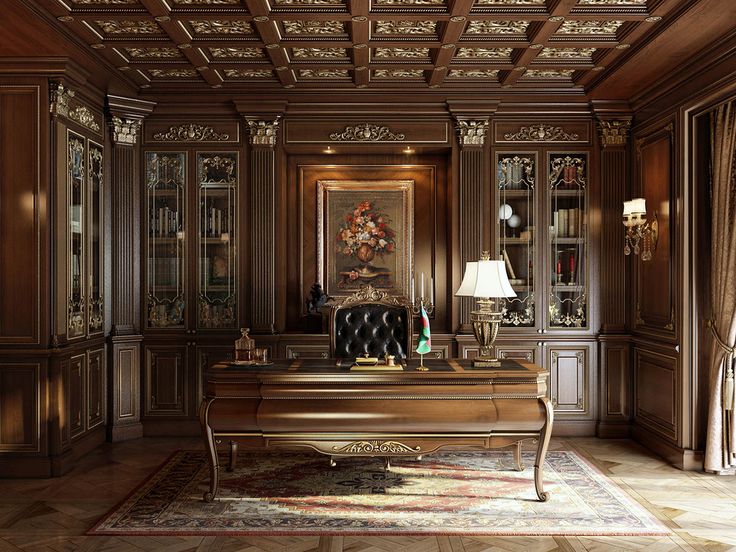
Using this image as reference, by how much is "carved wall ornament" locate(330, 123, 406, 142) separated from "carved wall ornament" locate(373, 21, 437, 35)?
4.46ft

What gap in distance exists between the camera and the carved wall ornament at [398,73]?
5543 millimetres

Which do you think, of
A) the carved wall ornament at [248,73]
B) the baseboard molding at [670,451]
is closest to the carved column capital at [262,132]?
the carved wall ornament at [248,73]

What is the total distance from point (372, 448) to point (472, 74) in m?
3.35

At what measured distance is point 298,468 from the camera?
4859 millimetres

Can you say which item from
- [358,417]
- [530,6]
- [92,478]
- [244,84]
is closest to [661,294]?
[530,6]

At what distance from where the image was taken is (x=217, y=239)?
20.0 feet

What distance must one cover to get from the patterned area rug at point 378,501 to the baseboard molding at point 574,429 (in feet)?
2.87

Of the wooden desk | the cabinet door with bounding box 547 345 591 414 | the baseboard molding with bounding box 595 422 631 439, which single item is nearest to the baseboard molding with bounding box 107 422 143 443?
the wooden desk

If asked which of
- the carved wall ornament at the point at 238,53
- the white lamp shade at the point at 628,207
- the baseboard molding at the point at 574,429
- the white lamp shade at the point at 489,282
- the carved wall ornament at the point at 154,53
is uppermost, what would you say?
the carved wall ornament at the point at 238,53

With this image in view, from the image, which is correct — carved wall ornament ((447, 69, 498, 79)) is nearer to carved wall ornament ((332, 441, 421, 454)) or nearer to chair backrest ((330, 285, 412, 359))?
chair backrest ((330, 285, 412, 359))

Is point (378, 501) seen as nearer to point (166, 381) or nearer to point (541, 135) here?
point (166, 381)

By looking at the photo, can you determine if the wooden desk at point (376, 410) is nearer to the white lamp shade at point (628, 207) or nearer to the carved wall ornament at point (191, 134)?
the white lamp shade at point (628, 207)

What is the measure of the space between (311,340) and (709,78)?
3725 millimetres

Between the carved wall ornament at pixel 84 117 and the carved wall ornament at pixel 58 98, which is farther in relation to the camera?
the carved wall ornament at pixel 84 117
